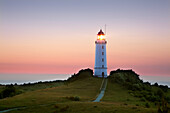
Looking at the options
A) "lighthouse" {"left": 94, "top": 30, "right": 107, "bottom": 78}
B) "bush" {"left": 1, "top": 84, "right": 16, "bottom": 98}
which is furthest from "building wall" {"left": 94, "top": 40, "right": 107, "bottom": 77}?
"bush" {"left": 1, "top": 84, "right": 16, "bottom": 98}

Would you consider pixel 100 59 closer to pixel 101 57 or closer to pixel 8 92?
pixel 101 57

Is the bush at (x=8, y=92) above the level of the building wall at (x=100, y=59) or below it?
below

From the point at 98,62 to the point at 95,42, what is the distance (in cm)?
771

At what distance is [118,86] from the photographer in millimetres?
61781

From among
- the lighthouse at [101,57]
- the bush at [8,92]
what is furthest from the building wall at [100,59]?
the bush at [8,92]

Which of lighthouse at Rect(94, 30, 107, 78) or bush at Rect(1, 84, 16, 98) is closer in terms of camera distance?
bush at Rect(1, 84, 16, 98)

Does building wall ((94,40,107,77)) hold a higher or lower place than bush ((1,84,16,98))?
higher

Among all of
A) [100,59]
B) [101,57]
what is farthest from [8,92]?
[101,57]

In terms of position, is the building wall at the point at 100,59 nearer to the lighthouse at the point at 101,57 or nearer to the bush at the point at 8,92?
the lighthouse at the point at 101,57

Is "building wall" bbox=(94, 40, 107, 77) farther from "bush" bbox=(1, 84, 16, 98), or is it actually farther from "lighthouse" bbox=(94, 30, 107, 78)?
"bush" bbox=(1, 84, 16, 98)

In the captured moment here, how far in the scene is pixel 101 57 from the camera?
247 ft

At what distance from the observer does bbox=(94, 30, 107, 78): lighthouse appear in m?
75.3

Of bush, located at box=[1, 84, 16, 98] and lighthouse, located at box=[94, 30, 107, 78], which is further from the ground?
lighthouse, located at box=[94, 30, 107, 78]

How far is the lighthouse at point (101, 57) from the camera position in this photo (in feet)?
247
